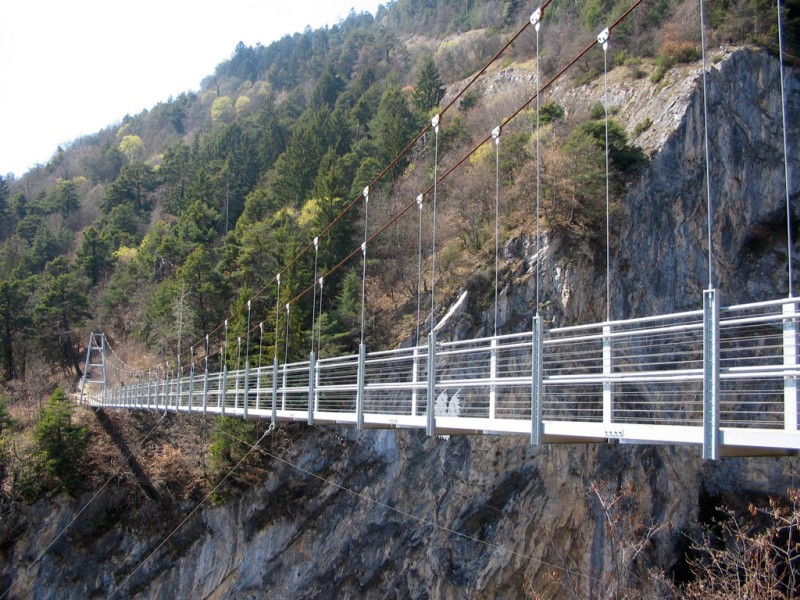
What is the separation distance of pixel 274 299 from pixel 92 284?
1686 cm

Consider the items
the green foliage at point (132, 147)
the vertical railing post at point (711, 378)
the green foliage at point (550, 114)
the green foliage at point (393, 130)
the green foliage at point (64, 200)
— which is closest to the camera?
the vertical railing post at point (711, 378)

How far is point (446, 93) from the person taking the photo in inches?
1522

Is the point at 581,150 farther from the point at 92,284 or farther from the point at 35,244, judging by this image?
the point at 35,244

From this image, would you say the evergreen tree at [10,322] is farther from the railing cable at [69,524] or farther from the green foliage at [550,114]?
the green foliage at [550,114]

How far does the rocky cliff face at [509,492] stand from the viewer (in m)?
15.1

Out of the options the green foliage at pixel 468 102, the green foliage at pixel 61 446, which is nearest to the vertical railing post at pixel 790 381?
the green foliage at pixel 61 446

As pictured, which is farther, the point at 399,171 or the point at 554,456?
the point at 399,171

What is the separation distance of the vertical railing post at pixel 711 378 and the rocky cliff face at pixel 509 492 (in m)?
10.2

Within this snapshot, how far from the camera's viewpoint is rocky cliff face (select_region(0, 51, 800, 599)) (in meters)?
15.1

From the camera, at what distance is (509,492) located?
49.8ft

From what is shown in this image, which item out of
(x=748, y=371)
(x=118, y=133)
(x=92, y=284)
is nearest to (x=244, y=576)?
(x=748, y=371)

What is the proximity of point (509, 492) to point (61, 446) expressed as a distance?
11.7 meters

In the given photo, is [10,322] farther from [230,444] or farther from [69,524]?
[230,444]

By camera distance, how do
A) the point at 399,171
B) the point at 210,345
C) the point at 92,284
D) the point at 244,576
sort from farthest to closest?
the point at 92,284
the point at 399,171
the point at 210,345
the point at 244,576
